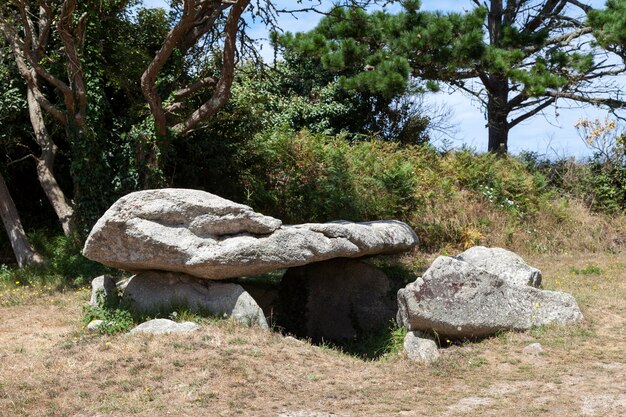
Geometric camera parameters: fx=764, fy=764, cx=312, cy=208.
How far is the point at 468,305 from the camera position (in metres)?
8.96

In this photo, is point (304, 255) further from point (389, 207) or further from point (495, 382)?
point (389, 207)

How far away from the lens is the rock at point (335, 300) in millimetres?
11328

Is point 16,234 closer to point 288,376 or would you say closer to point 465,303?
point 288,376

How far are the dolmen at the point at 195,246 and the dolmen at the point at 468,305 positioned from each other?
53.3 inches

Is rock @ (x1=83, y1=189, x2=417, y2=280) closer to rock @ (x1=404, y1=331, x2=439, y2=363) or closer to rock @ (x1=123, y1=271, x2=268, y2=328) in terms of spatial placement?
rock @ (x1=123, y1=271, x2=268, y2=328)

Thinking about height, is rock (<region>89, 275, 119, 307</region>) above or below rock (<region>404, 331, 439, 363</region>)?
above

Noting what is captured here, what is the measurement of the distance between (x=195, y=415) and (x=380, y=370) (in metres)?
2.35

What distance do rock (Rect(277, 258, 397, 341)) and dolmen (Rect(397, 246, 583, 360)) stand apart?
181cm

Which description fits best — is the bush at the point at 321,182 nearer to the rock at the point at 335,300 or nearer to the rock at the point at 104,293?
the rock at the point at 335,300

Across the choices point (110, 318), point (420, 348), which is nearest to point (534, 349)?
point (420, 348)

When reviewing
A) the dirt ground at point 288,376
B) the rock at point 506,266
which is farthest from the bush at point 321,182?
the dirt ground at point 288,376

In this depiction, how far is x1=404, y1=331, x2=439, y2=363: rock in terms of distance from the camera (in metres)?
8.62

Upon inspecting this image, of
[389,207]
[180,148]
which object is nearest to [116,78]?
[180,148]

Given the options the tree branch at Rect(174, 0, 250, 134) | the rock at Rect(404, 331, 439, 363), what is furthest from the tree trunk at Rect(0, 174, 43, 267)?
the rock at Rect(404, 331, 439, 363)
